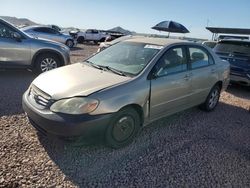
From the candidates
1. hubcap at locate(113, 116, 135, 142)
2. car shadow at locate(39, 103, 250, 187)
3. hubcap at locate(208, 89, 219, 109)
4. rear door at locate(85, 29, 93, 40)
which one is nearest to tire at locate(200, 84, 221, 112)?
hubcap at locate(208, 89, 219, 109)

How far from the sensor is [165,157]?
365 centimetres

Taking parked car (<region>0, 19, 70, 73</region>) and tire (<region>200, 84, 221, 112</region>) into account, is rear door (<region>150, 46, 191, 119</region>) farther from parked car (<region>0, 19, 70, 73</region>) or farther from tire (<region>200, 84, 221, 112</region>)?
parked car (<region>0, 19, 70, 73</region>)

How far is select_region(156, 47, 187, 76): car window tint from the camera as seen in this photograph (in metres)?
4.11

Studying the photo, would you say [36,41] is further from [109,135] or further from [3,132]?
[109,135]

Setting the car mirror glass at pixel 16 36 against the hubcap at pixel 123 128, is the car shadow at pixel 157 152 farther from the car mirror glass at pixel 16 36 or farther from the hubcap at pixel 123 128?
the car mirror glass at pixel 16 36

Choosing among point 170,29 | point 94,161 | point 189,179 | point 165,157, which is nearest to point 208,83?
point 165,157

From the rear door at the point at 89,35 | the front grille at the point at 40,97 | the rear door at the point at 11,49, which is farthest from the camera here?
the rear door at the point at 89,35

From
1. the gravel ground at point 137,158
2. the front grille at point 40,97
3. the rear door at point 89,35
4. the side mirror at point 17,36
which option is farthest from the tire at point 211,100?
the rear door at point 89,35

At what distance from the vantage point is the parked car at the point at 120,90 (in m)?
3.21

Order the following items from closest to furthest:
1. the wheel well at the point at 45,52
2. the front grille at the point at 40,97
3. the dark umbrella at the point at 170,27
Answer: the front grille at the point at 40,97, the wheel well at the point at 45,52, the dark umbrella at the point at 170,27

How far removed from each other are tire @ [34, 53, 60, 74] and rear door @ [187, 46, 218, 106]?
4469 millimetres

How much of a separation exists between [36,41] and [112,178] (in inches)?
222

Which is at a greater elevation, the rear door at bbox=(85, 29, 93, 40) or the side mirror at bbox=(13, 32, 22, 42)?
the side mirror at bbox=(13, 32, 22, 42)

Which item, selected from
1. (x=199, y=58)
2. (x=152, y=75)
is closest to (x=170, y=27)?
(x=199, y=58)
